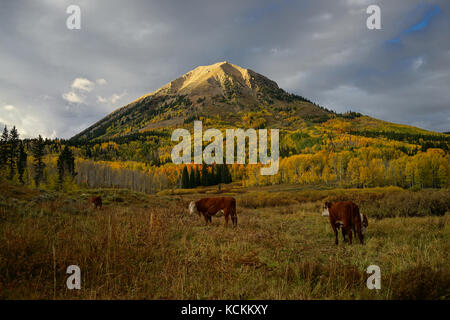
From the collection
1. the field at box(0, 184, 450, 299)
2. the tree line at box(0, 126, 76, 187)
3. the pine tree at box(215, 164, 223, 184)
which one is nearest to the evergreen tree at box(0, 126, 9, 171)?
the tree line at box(0, 126, 76, 187)

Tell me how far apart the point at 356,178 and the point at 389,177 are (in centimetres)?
1224

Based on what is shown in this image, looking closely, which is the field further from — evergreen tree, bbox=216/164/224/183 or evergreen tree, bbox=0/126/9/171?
evergreen tree, bbox=216/164/224/183

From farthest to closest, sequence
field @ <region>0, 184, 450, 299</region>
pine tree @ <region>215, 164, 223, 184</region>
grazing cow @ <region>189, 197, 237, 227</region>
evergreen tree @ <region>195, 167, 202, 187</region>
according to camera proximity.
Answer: pine tree @ <region>215, 164, 223, 184</region> < evergreen tree @ <region>195, 167, 202, 187</region> < grazing cow @ <region>189, 197, 237, 227</region> < field @ <region>0, 184, 450, 299</region>

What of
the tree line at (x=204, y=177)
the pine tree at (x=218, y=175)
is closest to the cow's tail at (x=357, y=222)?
the tree line at (x=204, y=177)

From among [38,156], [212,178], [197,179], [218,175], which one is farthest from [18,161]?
[218,175]

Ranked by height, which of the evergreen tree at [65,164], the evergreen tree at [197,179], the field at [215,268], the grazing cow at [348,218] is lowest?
the evergreen tree at [197,179]

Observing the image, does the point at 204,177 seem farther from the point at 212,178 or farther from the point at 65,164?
the point at 65,164

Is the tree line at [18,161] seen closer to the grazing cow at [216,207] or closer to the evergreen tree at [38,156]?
the evergreen tree at [38,156]

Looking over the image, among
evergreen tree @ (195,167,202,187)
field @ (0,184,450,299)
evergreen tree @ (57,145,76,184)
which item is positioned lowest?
evergreen tree @ (195,167,202,187)

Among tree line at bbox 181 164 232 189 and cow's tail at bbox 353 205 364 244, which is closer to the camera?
cow's tail at bbox 353 205 364 244

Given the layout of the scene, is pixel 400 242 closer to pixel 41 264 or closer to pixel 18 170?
pixel 41 264

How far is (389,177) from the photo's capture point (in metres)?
83.4

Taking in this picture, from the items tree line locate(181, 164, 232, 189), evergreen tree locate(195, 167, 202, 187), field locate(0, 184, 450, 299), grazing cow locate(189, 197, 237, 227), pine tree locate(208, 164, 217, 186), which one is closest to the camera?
field locate(0, 184, 450, 299)
